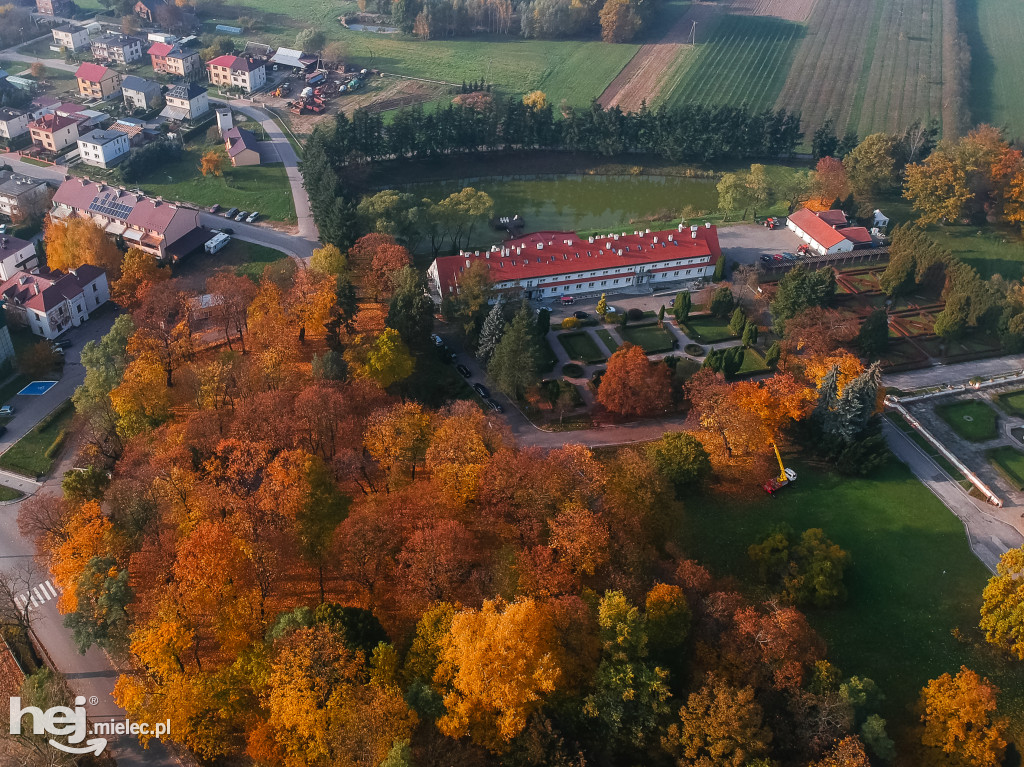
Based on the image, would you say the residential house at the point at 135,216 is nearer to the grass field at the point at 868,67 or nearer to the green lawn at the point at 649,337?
the green lawn at the point at 649,337

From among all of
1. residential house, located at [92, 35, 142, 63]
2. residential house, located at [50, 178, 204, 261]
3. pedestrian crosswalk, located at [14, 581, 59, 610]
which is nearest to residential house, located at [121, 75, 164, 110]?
residential house, located at [92, 35, 142, 63]

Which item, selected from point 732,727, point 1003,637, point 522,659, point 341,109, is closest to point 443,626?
point 522,659

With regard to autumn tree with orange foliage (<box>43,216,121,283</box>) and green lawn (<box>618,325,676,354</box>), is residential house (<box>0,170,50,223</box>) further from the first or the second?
green lawn (<box>618,325,676,354</box>)

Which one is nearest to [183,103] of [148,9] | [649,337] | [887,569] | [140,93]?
[140,93]

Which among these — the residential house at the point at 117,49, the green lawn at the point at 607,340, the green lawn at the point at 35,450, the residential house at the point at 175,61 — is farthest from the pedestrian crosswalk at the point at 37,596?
the residential house at the point at 117,49

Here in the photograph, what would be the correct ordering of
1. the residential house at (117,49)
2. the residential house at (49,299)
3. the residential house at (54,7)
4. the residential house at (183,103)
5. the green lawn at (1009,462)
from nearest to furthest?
1. the green lawn at (1009,462)
2. the residential house at (49,299)
3. the residential house at (183,103)
4. the residential house at (117,49)
5. the residential house at (54,7)

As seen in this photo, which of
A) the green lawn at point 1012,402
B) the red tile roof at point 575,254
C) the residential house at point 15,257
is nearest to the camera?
the green lawn at point 1012,402

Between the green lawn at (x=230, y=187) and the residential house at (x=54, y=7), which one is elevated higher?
the residential house at (x=54, y=7)

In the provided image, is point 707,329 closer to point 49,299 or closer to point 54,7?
point 49,299
